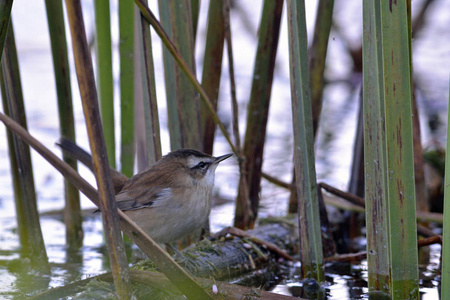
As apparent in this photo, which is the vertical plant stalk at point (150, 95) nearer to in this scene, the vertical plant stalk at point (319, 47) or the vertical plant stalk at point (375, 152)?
the vertical plant stalk at point (375, 152)

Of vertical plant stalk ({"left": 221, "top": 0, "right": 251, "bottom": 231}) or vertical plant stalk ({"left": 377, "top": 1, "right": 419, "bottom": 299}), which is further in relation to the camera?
vertical plant stalk ({"left": 221, "top": 0, "right": 251, "bottom": 231})

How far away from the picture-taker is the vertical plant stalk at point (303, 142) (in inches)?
111

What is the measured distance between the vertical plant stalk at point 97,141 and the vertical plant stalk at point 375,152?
3.98 ft

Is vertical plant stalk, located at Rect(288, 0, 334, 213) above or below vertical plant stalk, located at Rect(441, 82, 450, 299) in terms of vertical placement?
above

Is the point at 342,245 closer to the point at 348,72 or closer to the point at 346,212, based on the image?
the point at 346,212

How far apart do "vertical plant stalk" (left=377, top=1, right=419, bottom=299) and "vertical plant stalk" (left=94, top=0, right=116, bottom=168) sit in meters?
2.09

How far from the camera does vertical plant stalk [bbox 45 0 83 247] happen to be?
11.7 ft

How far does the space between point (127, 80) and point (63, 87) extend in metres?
0.49

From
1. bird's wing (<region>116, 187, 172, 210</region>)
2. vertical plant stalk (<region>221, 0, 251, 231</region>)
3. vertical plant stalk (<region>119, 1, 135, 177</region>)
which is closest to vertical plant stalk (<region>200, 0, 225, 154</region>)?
vertical plant stalk (<region>221, 0, 251, 231</region>)

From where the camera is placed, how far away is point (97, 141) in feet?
6.91

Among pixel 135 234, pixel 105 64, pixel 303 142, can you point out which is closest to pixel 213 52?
pixel 105 64

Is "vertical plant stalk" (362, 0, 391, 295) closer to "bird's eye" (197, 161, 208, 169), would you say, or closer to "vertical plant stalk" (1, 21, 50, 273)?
"bird's eye" (197, 161, 208, 169)

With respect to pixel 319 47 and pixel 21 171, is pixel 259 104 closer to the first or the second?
pixel 319 47

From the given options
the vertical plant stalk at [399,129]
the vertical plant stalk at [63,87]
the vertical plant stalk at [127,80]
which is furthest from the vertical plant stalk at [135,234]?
the vertical plant stalk at [127,80]
